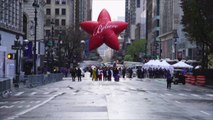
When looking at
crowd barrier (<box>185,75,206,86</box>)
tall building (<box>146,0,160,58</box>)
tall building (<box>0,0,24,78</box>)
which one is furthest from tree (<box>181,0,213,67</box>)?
tall building (<box>146,0,160,58</box>)

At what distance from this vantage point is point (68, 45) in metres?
118

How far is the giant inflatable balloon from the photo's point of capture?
66875 mm

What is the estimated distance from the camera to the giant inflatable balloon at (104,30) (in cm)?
6688

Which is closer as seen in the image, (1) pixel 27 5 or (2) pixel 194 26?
(2) pixel 194 26

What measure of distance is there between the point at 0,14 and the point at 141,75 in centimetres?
3683

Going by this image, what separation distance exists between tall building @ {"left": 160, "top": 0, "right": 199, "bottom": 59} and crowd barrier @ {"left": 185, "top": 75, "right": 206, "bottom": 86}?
138 ft

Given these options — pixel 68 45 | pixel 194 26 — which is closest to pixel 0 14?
pixel 194 26

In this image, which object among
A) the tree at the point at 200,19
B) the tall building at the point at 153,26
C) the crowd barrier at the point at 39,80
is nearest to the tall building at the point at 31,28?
the crowd barrier at the point at 39,80

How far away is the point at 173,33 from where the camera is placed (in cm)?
12300

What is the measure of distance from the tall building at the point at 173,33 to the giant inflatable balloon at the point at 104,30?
44.7m

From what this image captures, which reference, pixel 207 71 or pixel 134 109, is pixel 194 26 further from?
pixel 134 109

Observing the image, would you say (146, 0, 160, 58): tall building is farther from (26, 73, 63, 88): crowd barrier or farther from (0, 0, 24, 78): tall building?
(26, 73, 63, 88): crowd barrier

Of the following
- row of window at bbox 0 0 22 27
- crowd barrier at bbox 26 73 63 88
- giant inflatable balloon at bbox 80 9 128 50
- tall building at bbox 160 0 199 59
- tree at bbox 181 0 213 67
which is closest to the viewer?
crowd barrier at bbox 26 73 63 88

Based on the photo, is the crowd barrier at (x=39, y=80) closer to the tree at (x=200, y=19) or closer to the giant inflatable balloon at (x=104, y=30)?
the giant inflatable balloon at (x=104, y=30)
